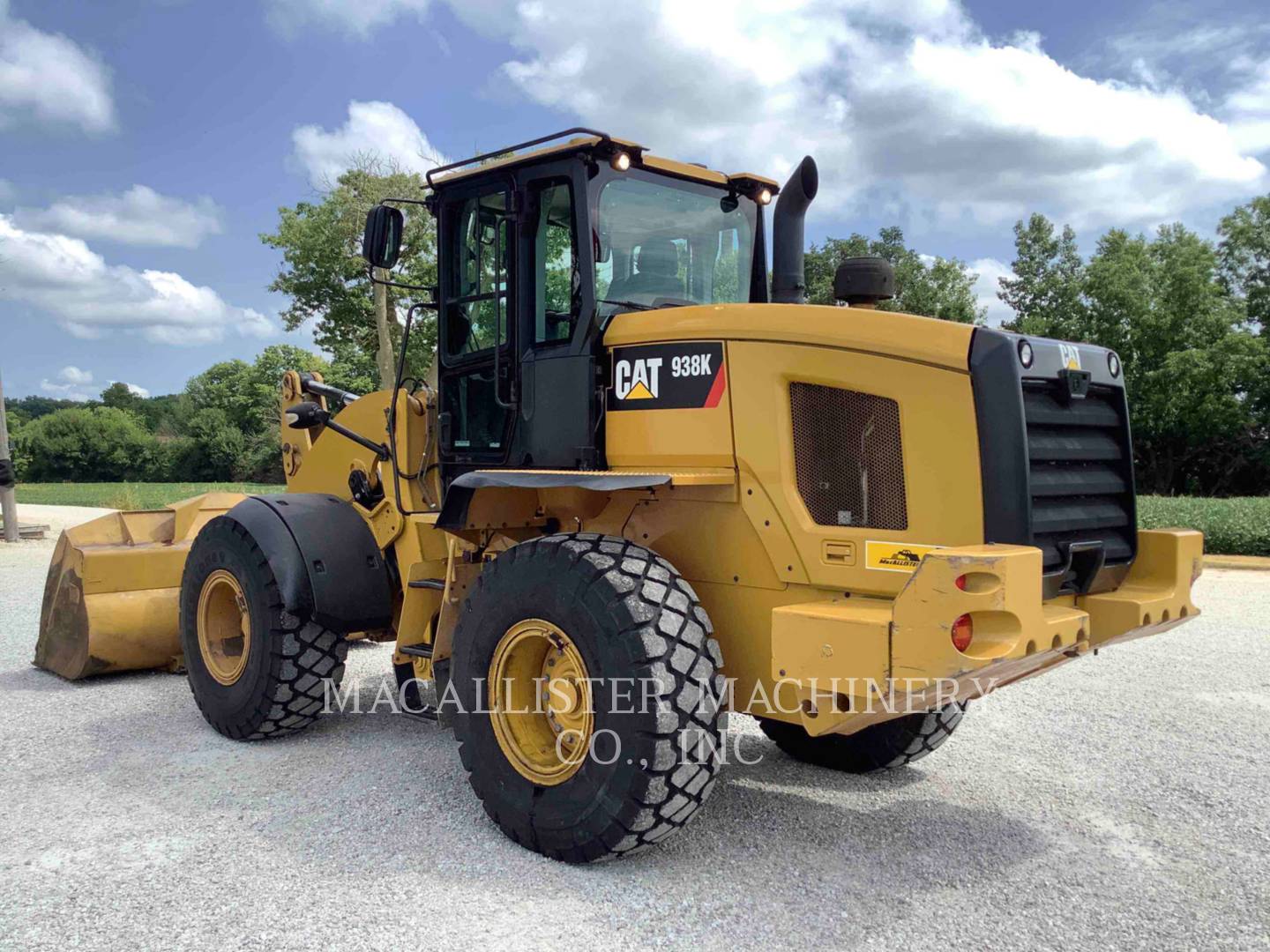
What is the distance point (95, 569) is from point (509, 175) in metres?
3.88

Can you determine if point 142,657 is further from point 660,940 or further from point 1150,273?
point 1150,273

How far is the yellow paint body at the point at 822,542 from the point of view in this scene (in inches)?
127

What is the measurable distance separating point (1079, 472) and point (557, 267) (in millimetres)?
2334

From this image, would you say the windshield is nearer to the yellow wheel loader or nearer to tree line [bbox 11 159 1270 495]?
the yellow wheel loader

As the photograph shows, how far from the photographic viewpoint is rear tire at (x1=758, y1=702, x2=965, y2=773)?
475 cm

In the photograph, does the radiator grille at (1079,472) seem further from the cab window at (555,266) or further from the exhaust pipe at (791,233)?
the cab window at (555,266)

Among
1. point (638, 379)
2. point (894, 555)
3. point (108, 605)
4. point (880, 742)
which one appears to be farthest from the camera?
point (108, 605)

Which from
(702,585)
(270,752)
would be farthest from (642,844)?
(270,752)

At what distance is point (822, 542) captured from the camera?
3736 mm

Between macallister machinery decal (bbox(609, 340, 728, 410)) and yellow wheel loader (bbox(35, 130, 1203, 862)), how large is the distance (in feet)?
0.05

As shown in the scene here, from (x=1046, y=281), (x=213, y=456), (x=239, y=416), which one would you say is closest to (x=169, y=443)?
(x=213, y=456)

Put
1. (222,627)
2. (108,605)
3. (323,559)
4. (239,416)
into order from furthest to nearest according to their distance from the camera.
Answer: (239,416) → (108,605) → (222,627) → (323,559)

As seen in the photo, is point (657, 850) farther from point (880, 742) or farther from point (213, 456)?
point (213, 456)

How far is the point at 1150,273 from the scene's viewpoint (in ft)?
118
